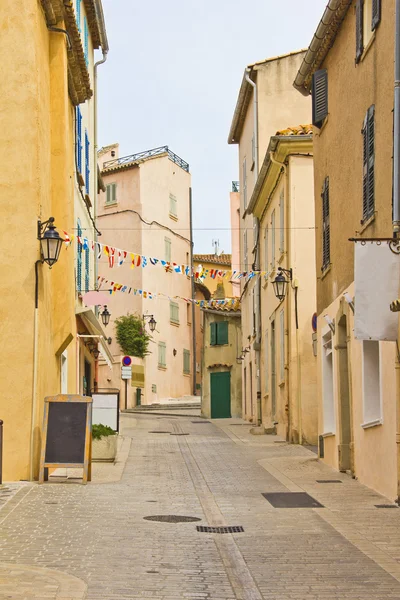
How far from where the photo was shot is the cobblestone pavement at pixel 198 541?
7.77m

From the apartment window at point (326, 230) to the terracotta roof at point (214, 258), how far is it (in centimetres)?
4720

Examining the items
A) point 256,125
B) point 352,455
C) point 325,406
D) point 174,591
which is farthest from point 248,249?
point 174,591

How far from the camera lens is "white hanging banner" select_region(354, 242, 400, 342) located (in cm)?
1214

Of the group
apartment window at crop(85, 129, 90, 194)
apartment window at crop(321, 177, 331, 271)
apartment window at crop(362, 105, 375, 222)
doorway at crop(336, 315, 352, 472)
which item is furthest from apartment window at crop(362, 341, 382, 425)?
apartment window at crop(85, 129, 90, 194)

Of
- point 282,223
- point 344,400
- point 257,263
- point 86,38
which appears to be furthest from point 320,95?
point 257,263

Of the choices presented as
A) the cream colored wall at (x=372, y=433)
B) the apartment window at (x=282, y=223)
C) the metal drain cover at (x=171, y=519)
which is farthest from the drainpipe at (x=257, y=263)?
the metal drain cover at (x=171, y=519)

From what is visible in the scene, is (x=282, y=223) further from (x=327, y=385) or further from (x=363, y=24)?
(x=363, y=24)

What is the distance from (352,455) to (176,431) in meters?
13.5

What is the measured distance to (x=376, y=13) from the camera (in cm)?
1452

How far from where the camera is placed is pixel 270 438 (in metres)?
26.3

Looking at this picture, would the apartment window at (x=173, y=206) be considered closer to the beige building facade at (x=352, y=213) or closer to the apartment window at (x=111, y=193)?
the apartment window at (x=111, y=193)

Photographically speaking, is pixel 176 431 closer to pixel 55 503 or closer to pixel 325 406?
pixel 325 406

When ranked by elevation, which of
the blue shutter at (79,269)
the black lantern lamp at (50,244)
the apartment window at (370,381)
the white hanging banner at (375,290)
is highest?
the blue shutter at (79,269)

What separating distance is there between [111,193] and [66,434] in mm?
41315
